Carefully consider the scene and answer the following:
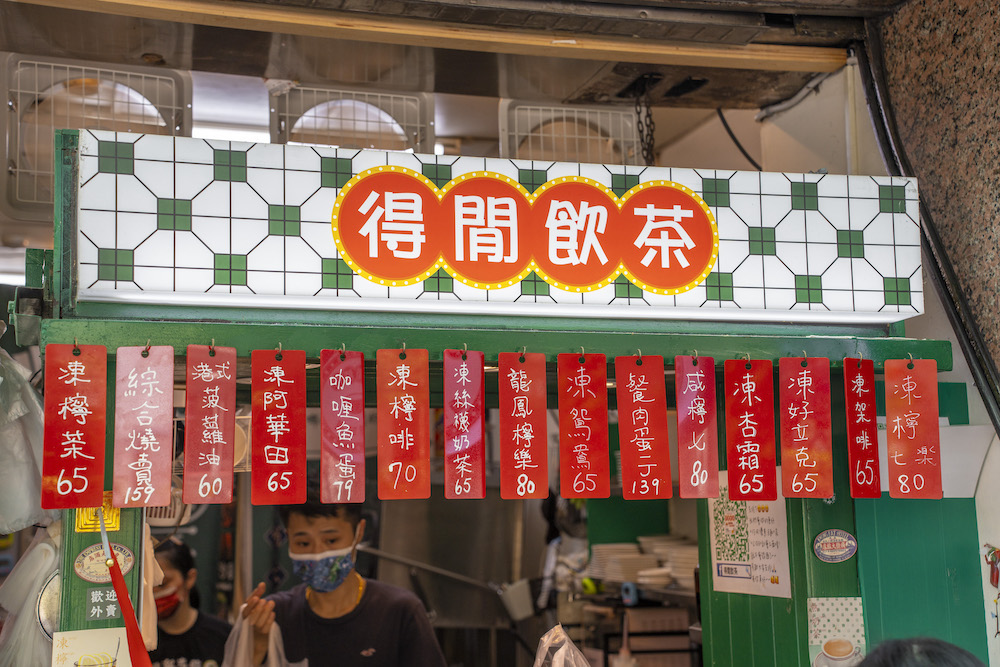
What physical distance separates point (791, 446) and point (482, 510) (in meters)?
4.20

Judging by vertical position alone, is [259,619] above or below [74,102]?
below

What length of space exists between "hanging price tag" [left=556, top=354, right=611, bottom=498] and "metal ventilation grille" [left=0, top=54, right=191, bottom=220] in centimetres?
228

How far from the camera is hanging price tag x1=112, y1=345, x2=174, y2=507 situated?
9.45ft

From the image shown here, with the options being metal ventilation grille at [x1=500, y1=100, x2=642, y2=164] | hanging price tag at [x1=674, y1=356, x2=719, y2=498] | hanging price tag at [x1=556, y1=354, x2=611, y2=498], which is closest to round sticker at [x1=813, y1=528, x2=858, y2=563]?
hanging price tag at [x1=674, y1=356, x2=719, y2=498]

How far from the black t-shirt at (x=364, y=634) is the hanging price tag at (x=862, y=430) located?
275 centimetres

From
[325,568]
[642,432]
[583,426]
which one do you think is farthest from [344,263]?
[325,568]

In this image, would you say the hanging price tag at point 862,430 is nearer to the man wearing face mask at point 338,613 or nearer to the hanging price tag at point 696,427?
the hanging price tag at point 696,427

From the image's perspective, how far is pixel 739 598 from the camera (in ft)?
13.4

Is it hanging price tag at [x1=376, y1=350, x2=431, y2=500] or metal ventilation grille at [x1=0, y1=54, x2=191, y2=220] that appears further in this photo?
metal ventilation grille at [x1=0, y1=54, x2=191, y2=220]

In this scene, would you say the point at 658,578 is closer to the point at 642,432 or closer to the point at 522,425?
the point at 642,432

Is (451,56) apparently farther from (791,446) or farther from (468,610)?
(468,610)

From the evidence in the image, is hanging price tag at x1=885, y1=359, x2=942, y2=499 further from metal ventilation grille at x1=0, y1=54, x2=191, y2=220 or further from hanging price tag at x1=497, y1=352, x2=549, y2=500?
metal ventilation grille at x1=0, y1=54, x2=191, y2=220

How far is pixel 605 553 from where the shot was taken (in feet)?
20.5

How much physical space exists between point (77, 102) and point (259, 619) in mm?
A: 2789
